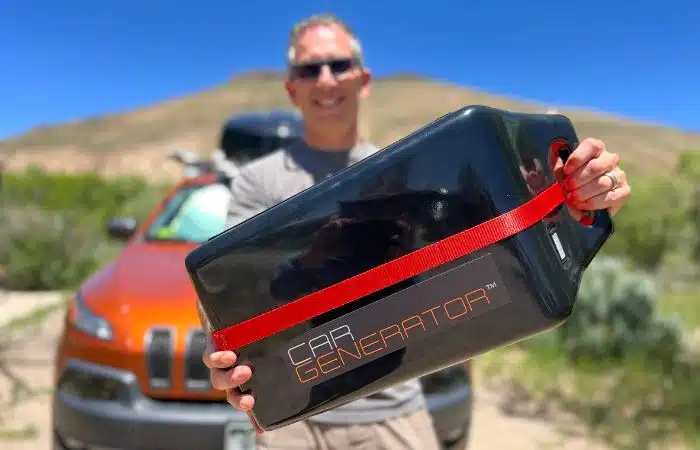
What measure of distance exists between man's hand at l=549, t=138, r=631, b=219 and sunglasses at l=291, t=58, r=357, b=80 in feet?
2.19

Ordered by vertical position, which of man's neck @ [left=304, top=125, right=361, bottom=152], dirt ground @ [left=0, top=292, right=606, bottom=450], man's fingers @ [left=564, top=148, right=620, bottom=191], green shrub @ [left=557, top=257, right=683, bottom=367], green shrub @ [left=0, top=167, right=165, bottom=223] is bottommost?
green shrub @ [left=0, top=167, right=165, bottom=223]

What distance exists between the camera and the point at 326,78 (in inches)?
62.9

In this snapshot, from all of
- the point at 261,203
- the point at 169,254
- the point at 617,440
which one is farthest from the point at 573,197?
the point at 617,440

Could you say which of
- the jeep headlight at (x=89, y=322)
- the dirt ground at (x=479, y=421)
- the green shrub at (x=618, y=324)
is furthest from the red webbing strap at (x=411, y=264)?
the green shrub at (x=618, y=324)

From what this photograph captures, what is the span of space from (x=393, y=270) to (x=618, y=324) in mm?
4802

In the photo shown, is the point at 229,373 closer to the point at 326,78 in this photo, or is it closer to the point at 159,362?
the point at 326,78

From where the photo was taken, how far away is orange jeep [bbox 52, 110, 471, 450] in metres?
2.28

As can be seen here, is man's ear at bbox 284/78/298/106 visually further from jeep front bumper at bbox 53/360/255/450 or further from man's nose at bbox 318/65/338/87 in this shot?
jeep front bumper at bbox 53/360/255/450

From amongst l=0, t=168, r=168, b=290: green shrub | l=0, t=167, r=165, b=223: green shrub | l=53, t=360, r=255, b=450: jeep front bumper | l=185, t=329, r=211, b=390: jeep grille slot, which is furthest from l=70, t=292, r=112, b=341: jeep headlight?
l=0, t=167, r=165, b=223: green shrub

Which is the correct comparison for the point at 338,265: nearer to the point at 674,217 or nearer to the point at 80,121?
the point at 674,217

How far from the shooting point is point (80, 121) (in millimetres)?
84688

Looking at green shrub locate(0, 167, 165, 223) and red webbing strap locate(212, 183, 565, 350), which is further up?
red webbing strap locate(212, 183, 565, 350)

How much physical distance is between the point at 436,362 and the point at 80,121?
306ft

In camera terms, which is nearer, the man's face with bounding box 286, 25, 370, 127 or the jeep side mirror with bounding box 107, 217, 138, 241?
the man's face with bounding box 286, 25, 370, 127
